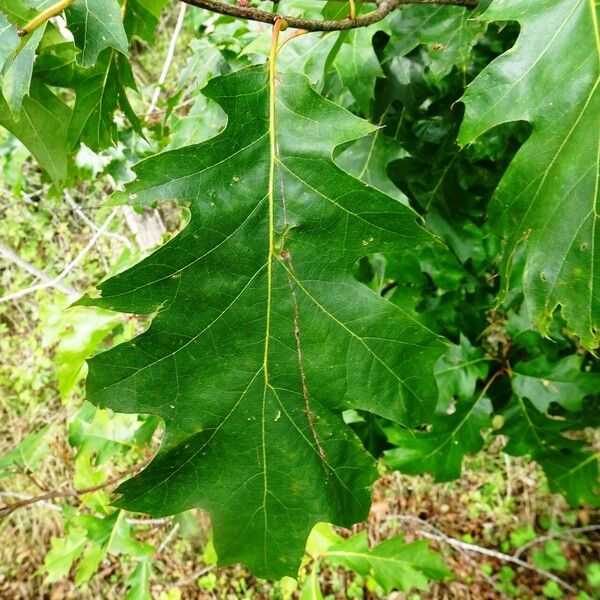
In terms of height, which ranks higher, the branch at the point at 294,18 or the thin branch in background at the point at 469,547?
the branch at the point at 294,18

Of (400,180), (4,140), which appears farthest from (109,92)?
(4,140)

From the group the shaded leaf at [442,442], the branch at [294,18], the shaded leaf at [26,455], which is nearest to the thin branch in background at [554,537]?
the shaded leaf at [442,442]

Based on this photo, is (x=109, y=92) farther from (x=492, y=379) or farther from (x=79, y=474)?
(x=79, y=474)

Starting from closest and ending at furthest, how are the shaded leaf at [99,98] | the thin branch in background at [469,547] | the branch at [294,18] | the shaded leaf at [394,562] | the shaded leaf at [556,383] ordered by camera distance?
the branch at [294,18] < the shaded leaf at [99,98] < the shaded leaf at [556,383] < the shaded leaf at [394,562] < the thin branch in background at [469,547]

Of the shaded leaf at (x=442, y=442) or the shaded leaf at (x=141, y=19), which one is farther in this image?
the shaded leaf at (x=442, y=442)

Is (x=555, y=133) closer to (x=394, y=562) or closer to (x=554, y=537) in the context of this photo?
(x=394, y=562)

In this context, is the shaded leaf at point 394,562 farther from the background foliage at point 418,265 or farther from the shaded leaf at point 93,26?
the shaded leaf at point 93,26
